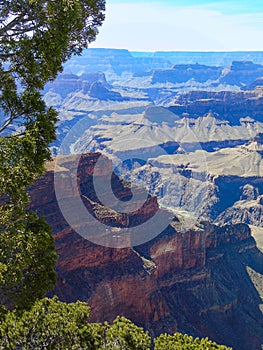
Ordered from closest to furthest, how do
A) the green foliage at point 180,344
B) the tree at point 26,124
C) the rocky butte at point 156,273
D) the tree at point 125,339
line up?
the tree at point 26,124
the tree at point 125,339
the green foliage at point 180,344
the rocky butte at point 156,273

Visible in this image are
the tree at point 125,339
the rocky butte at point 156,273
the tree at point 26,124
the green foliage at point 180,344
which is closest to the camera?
the tree at point 26,124

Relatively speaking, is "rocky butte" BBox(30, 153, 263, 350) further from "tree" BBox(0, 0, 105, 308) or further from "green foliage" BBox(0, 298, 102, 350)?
"tree" BBox(0, 0, 105, 308)

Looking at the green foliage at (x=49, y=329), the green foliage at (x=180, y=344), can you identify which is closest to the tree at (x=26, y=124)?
the green foliage at (x=49, y=329)

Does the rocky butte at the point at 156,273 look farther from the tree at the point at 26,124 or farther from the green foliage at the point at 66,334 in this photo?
the tree at the point at 26,124

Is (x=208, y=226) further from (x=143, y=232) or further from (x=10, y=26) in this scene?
(x=10, y=26)

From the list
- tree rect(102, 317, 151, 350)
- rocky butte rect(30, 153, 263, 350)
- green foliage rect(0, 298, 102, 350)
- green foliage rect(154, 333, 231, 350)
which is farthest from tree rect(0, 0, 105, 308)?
rocky butte rect(30, 153, 263, 350)

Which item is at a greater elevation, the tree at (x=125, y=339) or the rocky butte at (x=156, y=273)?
the tree at (x=125, y=339)

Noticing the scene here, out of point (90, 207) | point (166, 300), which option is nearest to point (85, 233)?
point (90, 207)
